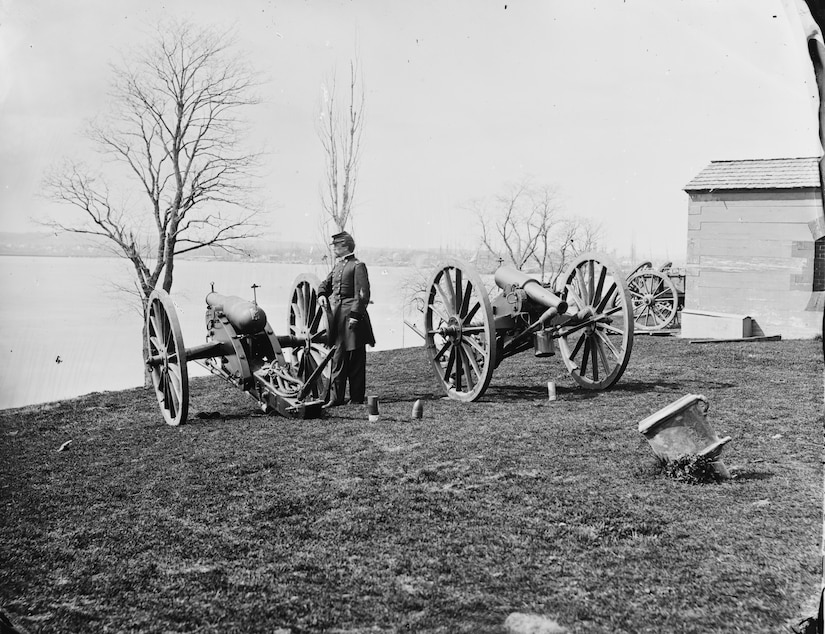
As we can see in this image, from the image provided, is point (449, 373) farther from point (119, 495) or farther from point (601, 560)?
point (601, 560)

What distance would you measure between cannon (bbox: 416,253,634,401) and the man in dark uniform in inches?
28.6

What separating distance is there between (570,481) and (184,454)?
240cm

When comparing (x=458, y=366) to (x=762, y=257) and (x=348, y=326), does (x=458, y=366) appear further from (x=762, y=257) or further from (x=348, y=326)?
(x=762, y=257)

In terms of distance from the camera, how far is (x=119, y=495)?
355 cm

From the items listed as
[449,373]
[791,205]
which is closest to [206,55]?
[791,205]

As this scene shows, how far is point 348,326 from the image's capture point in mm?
6355

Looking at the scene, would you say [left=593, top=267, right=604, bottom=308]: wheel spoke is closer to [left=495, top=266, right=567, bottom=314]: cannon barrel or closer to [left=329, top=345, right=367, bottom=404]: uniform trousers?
[left=495, top=266, right=567, bottom=314]: cannon barrel

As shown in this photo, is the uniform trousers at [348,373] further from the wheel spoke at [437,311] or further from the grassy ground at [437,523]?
the grassy ground at [437,523]

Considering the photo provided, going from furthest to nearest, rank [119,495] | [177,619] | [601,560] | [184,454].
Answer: [184,454] → [119,495] → [601,560] → [177,619]

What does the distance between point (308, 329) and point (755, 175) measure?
473 centimetres

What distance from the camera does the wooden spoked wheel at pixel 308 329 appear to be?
267 inches

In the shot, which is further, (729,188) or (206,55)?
(729,188)

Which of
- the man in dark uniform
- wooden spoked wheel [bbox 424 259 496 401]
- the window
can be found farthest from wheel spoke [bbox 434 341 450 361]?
the window

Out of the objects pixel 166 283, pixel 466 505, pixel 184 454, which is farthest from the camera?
pixel 166 283
